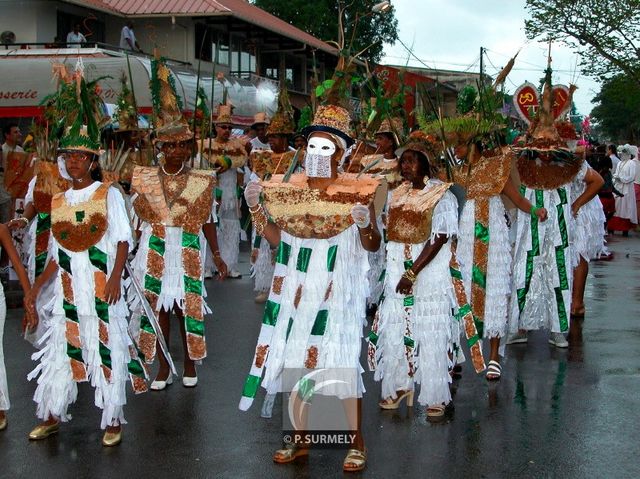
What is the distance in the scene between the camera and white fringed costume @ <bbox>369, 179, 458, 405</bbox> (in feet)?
20.8

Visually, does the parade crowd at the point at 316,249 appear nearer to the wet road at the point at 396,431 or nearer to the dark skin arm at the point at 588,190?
the dark skin arm at the point at 588,190

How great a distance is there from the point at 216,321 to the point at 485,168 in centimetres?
374

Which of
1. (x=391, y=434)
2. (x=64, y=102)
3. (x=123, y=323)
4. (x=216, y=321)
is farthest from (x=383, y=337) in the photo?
(x=216, y=321)

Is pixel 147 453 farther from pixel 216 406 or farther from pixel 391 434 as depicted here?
pixel 391 434

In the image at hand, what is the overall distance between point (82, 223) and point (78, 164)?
14.5 inches

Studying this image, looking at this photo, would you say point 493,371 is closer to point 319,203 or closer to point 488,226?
point 488,226

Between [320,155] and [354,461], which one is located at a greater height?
[320,155]

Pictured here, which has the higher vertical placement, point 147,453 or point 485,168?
point 485,168

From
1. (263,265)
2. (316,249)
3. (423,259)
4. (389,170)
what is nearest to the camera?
(316,249)

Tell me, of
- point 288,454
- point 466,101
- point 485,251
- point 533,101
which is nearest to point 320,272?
point 288,454

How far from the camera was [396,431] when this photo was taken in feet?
20.0

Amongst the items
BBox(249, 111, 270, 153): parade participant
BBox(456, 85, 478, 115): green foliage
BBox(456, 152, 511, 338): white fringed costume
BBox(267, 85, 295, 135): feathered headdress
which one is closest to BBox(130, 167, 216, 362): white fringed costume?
BBox(456, 152, 511, 338): white fringed costume

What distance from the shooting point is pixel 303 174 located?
18.5 ft

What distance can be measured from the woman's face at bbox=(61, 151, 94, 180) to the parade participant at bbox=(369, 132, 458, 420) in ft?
6.68
